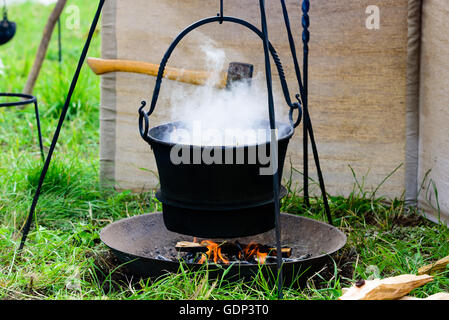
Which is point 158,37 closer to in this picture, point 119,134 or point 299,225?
point 119,134

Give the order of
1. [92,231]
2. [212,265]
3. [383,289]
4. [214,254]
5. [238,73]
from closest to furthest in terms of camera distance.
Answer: [383,289] < [212,265] < [214,254] < [238,73] < [92,231]

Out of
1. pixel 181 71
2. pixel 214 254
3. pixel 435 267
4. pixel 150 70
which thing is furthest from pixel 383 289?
pixel 150 70

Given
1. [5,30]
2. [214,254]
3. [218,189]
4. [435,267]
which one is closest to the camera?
[218,189]

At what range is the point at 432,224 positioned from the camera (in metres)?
3.61

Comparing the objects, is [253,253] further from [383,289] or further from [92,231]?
[92,231]

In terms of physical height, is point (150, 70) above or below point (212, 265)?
above

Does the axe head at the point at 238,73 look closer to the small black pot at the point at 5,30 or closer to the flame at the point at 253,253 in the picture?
the flame at the point at 253,253

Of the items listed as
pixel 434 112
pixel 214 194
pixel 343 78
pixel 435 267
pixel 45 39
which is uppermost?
pixel 45 39

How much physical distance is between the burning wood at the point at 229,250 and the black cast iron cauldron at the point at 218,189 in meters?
0.27

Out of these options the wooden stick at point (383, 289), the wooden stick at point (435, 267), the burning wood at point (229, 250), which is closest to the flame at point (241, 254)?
the burning wood at point (229, 250)

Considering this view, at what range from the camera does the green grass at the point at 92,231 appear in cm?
274

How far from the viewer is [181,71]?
11.7ft

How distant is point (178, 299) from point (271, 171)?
2.24 ft

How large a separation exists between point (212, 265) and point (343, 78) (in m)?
1.57
